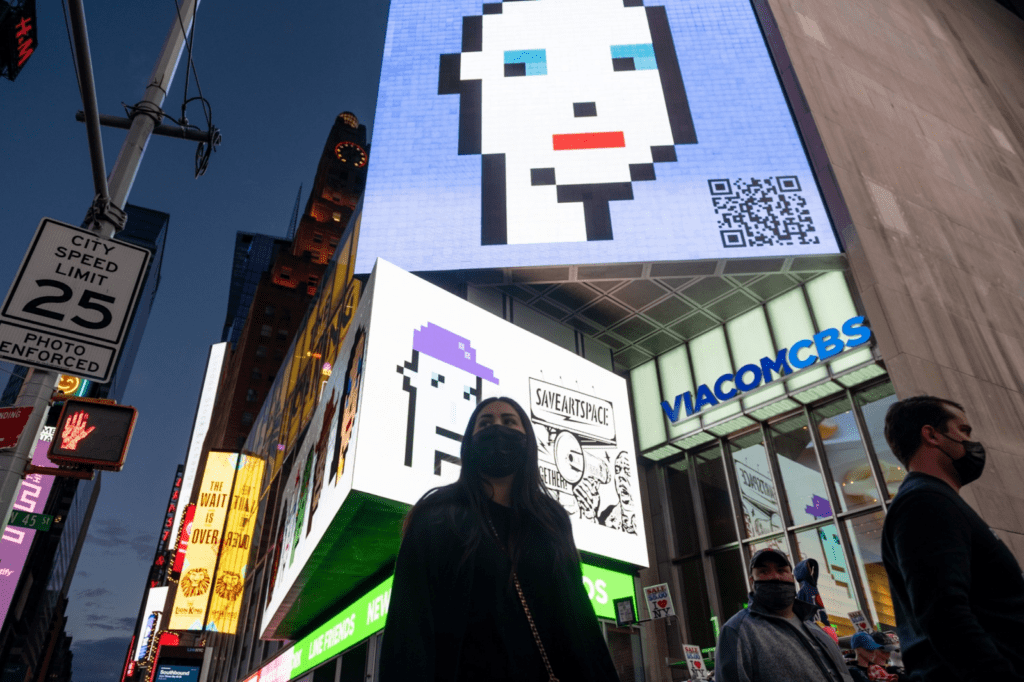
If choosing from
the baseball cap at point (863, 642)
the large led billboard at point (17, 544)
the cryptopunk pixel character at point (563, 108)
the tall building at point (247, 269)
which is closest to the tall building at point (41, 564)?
the large led billboard at point (17, 544)

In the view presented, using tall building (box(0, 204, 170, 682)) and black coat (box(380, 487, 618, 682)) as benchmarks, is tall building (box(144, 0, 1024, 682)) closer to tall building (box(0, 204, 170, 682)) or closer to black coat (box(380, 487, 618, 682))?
tall building (box(0, 204, 170, 682))

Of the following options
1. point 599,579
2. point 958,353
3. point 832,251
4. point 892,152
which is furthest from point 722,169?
point 599,579

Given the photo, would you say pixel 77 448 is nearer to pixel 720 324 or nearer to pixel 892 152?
pixel 720 324

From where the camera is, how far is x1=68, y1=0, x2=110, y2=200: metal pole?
20.4ft

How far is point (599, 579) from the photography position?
1331 centimetres

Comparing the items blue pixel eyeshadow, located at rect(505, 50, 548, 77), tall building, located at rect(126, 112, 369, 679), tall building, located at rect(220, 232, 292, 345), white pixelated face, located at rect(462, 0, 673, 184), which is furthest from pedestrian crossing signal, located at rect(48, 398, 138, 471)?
tall building, located at rect(220, 232, 292, 345)

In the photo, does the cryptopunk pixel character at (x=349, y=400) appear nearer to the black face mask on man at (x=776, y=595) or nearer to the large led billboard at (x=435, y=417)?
the large led billboard at (x=435, y=417)

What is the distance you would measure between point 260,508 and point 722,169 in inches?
850

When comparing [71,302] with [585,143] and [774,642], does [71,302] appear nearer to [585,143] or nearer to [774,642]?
[774,642]

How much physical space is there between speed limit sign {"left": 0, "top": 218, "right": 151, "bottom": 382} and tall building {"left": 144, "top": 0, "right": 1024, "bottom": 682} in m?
5.29

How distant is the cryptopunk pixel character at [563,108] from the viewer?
17219 millimetres

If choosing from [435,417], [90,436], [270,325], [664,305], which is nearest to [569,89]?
[664,305]

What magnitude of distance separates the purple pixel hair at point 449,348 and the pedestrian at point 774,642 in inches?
359

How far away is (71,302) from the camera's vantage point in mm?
5777
